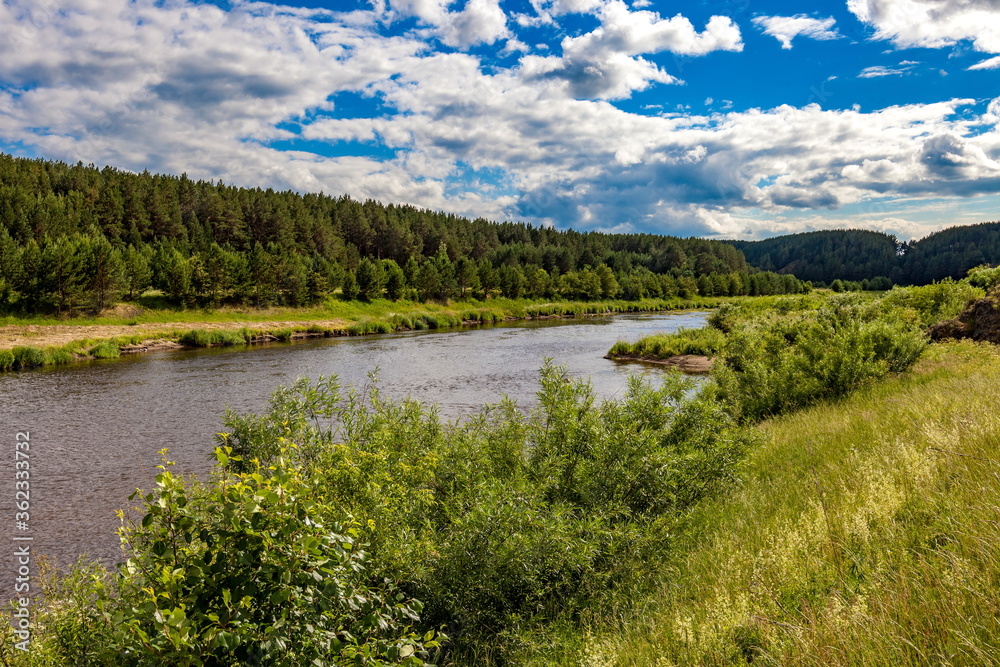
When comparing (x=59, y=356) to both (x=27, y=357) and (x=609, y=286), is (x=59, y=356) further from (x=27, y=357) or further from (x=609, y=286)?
(x=609, y=286)

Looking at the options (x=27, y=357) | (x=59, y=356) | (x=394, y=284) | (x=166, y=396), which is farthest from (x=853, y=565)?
(x=394, y=284)

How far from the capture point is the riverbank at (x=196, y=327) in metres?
45.8

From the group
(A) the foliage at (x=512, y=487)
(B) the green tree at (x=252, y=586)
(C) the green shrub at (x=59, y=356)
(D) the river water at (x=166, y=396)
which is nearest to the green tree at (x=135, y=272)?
(D) the river water at (x=166, y=396)

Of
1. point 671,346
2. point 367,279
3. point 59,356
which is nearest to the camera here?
point 59,356

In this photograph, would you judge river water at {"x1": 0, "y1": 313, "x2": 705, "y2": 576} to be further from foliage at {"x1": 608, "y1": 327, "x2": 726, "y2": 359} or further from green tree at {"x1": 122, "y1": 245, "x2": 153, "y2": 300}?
green tree at {"x1": 122, "y1": 245, "x2": 153, "y2": 300}

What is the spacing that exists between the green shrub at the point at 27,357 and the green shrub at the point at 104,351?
15.3 feet

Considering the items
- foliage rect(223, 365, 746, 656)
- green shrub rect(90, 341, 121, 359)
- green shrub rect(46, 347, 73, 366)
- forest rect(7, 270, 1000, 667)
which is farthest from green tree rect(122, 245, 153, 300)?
forest rect(7, 270, 1000, 667)

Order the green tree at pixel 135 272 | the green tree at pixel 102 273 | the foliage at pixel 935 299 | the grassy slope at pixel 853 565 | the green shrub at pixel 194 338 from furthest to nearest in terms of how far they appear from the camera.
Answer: the green tree at pixel 135 272 < the green tree at pixel 102 273 < the green shrub at pixel 194 338 < the foliage at pixel 935 299 < the grassy slope at pixel 853 565

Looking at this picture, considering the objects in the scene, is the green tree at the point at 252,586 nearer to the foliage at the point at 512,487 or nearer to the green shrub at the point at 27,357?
the foliage at the point at 512,487

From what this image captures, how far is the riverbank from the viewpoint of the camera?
4575cm

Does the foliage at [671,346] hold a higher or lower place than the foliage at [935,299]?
lower

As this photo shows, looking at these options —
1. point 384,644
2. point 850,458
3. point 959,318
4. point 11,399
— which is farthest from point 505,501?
point 11,399

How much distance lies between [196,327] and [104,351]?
1909 cm

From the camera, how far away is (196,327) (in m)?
65.1
